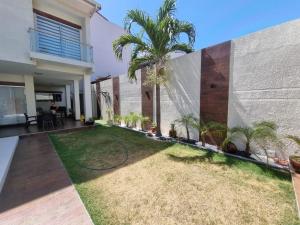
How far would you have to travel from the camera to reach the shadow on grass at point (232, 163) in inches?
156

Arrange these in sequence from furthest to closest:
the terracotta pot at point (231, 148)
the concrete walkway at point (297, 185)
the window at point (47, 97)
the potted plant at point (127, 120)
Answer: the window at point (47, 97)
the potted plant at point (127, 120)
the terracotta pot at point (231, 148)
the concrete walkway at point (297, 185)

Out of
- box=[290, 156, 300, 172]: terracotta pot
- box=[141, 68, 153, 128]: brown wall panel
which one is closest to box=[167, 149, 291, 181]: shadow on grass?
box=[290, 156, 300, 172]: terracotta pot

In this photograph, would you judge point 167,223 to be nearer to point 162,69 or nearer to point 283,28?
point 283,28

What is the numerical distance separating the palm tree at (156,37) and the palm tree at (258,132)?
12.3ft

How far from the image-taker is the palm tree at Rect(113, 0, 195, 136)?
634 cm

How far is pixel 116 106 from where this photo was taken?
12453 millimetres

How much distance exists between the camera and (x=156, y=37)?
6430 millimetres

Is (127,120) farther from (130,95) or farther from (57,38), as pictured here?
(57,38)

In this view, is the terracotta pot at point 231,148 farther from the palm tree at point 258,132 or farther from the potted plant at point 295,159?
the potted plant at point 295,159

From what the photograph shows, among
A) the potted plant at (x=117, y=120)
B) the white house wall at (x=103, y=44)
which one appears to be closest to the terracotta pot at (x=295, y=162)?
the potted plant at (x=117, y=120)

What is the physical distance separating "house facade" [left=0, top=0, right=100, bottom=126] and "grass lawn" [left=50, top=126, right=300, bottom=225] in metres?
5.84

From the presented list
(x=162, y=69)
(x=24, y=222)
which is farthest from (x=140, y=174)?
(x=162, y=69)

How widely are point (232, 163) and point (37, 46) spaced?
398 inches

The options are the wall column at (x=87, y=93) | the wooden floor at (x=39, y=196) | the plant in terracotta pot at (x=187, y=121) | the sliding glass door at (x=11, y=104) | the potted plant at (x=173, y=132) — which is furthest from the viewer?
the sliding glass door at (x=11, y=104)
